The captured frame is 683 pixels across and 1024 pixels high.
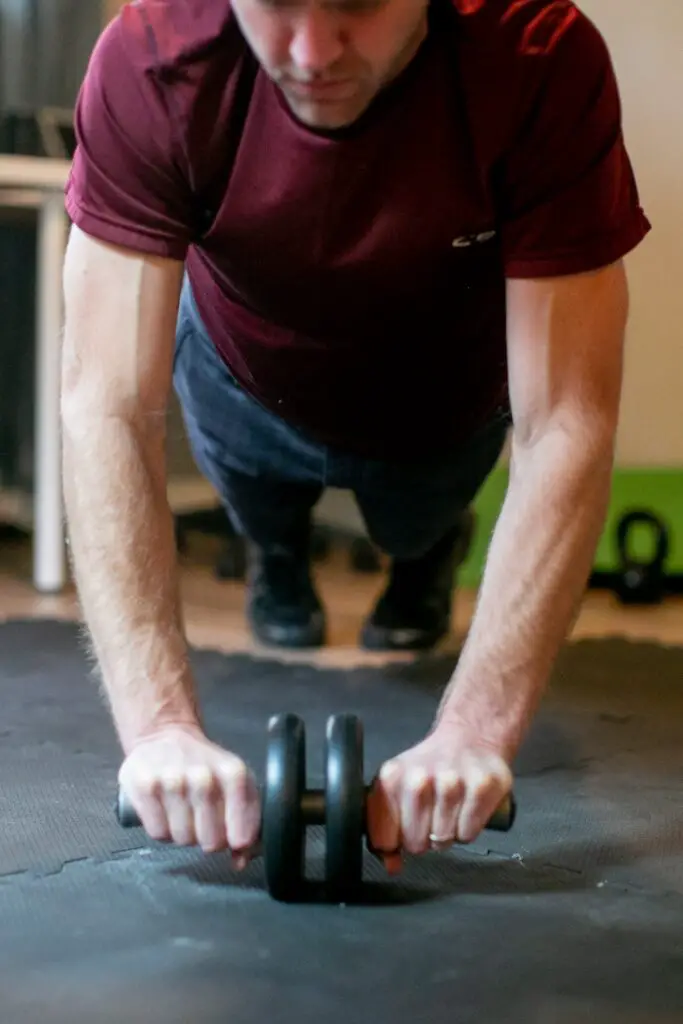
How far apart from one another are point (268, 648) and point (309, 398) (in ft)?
1.68

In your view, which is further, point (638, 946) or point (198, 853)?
point (198, 853)

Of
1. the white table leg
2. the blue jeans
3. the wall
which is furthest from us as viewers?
the wall

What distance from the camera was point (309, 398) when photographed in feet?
3.85

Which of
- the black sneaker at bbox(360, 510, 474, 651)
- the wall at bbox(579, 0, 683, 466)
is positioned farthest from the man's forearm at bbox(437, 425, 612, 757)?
the wall at bbox(579, 0, 683, 466)

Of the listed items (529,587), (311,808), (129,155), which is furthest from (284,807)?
(129,155)

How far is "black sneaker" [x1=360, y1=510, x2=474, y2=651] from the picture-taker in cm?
157

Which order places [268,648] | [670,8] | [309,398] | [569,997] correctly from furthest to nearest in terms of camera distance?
[670,8], [268,648], [309,398], [569,997]

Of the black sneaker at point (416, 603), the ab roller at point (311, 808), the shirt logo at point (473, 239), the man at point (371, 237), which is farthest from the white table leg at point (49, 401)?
the ab roller at point (311, 808)

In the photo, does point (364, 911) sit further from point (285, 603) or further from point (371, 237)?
point (285, 603)

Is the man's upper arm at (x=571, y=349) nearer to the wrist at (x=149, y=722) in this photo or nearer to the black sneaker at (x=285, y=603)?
the wrist at (x=149, y=722)

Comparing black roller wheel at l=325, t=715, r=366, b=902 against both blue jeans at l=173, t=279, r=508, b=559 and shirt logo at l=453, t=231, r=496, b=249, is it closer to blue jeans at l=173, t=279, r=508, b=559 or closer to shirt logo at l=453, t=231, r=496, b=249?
shirt logo at l=453, t=231, r=496, b=249

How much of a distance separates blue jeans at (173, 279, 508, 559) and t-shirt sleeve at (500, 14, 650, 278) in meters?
0.45

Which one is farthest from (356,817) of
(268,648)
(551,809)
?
(268,648)

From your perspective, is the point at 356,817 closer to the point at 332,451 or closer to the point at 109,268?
the point at 109,268
